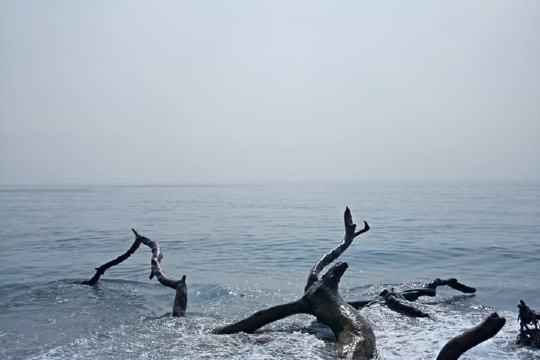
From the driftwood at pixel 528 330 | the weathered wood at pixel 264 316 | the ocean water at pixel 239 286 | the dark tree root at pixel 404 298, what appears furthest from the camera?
the dark tree root at pixel 404 298

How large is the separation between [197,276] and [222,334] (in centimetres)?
829

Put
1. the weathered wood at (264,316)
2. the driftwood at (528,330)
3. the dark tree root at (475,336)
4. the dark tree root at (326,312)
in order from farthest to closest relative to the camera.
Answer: the weathered wood at (264,316)
the dark tree root at (326,312)
the driftwood at (528,330)
the dark tree root at (475,336)

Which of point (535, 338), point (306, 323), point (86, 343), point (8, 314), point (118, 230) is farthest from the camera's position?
point (118, 230)

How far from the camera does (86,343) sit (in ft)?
29.0

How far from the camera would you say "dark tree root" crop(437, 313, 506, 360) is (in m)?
5.23

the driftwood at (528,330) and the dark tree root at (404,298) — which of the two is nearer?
the driftwood at (528,330)

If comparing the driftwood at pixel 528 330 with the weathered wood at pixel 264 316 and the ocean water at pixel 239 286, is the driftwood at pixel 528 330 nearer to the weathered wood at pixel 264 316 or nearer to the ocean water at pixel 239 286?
the ocean water at pixel 239 286

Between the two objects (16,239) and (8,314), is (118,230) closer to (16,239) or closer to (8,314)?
(16,239)

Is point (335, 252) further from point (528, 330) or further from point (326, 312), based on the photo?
point (528, 330)

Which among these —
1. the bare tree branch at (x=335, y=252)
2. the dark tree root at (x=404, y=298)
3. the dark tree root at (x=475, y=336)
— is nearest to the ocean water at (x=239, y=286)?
the dark tree root at (x=404, y=298)

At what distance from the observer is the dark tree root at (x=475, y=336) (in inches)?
206

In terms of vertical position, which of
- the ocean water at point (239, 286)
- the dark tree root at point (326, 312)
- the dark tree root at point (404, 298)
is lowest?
the ocean water at point (239, 286)

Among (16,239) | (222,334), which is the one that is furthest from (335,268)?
(16,239)

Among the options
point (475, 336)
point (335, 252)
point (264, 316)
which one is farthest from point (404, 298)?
point (475, 336)
